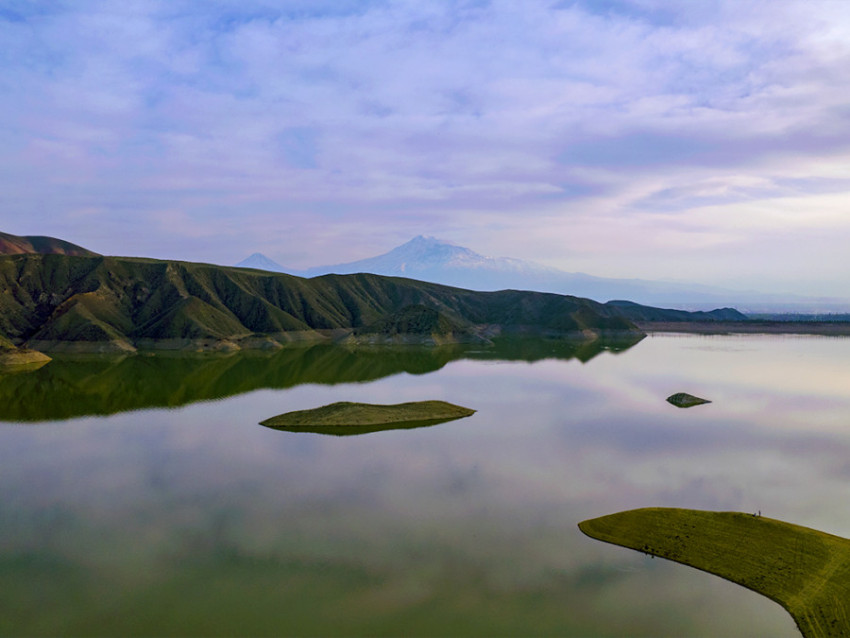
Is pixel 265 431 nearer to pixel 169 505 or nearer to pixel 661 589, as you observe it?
pixel 169 505

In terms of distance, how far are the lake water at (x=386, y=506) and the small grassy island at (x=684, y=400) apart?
4358mm

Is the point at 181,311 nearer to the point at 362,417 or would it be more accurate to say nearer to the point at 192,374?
the point at 192,374

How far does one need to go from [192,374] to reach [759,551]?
81.5 m

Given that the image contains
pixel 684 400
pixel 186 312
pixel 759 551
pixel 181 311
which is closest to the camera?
pixel 759 551

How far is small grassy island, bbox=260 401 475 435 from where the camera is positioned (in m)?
52.7

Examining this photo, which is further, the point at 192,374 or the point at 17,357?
the point at 17,357

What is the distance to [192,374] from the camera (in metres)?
88.2

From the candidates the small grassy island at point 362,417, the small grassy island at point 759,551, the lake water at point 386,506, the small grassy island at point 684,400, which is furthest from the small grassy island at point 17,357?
the small grassy island at point 684,400

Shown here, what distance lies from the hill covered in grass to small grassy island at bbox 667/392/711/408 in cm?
8499

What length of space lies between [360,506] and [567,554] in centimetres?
1198

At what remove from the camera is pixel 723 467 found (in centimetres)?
3975

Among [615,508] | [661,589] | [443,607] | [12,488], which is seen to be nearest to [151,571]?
[443,607]

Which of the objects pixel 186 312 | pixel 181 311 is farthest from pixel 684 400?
pixel 181 311

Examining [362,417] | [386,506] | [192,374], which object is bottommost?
[386,506]
